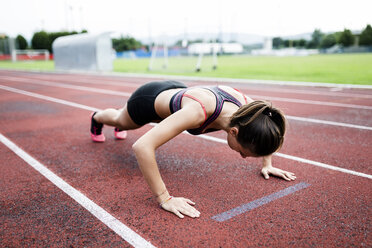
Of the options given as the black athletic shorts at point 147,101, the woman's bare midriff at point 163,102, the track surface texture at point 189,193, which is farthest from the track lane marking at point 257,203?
the black athletic shorts at point 147,101

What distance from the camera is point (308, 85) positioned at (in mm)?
11742

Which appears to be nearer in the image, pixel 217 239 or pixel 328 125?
pixel 217 239

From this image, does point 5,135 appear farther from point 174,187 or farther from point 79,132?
point 174,187

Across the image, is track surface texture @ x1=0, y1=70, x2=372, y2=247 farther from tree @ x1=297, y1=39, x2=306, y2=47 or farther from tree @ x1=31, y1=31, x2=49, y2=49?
tree @ x1=297, y1=39, x2=306, y2=47

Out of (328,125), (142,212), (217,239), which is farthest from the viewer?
(328,125)

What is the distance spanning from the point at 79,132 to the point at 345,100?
6948 mm

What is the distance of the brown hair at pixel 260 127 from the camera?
2186mm

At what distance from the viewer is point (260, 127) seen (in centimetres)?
218

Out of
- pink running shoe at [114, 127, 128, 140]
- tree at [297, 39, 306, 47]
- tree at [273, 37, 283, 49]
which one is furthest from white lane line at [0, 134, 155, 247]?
tree at [297, 39, 306, 47]

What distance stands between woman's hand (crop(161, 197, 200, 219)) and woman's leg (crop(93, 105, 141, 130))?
1.21 m

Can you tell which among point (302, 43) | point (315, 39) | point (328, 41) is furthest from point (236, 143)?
point (302, 43)

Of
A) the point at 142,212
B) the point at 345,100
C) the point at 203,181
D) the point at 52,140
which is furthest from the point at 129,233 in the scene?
the point at 345,100

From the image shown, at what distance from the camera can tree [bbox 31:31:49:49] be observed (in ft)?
198

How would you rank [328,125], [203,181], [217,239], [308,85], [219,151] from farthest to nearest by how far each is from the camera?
1. [308,85]
2. [328,125]
3. [219,151]
4. [203,181]
5. [217,239]
